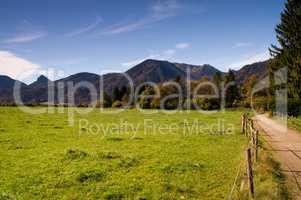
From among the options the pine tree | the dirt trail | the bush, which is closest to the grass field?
the dirt trail

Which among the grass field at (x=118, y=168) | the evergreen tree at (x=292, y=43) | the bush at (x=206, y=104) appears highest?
the evergreen tree at (x=292, y=43)

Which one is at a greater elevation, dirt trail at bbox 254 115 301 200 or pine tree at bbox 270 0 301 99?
pine tree at bbox 270 0 301 99

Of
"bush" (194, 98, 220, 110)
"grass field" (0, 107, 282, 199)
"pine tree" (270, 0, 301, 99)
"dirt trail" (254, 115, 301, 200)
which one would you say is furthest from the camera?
"bush" (194, 98, 220, 110)

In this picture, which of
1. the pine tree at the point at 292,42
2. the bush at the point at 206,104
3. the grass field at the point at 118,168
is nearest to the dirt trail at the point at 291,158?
the grass field at the point at 118,168

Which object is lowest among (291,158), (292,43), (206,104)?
(291,158)

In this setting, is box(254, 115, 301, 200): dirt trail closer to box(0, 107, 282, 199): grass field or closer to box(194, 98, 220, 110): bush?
box(0, 107, 282, 199): grass field

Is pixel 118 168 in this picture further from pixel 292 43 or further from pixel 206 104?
pixel 206 104

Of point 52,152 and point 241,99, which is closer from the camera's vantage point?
point 52,152

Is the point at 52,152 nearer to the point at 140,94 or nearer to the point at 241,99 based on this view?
the point at 140,94

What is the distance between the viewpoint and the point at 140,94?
388ft

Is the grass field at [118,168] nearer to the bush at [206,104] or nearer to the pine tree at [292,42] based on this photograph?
the pine tree at [292,42]

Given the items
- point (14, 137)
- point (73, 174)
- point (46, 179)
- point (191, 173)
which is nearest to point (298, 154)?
point (191, 173)

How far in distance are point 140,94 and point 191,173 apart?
103074mm

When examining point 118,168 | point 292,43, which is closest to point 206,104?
point 292,43
